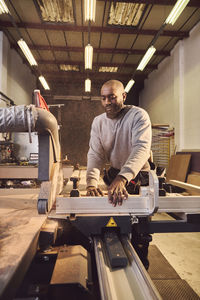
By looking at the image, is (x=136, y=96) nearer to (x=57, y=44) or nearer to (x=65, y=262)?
(x=57, y=44)

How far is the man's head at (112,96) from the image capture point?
1925mm

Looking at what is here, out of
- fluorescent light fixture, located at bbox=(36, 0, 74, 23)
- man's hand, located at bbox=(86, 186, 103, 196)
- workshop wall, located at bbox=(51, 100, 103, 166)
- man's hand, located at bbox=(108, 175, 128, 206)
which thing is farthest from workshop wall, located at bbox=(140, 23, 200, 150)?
man's hand, located at bbox=(108, 175, 128, 206)

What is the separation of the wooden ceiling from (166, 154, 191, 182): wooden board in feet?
9.82

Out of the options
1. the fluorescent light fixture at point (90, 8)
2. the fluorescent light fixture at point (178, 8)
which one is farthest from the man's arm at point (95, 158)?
the fluorescent light fixture at point (178, 8)

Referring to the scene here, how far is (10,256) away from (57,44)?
6.65 meters

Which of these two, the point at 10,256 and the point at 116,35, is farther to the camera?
the point at 116,35

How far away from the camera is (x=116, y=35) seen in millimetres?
5836

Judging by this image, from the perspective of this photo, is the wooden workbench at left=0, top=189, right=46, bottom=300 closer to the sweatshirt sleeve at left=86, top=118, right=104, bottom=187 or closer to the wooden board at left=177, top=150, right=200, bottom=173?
the sweatshirt sleeve at left=86, top=118, right=104, bottom=187

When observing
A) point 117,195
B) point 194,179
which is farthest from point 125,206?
point 194,179

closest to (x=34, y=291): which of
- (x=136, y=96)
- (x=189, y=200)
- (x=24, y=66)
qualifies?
(x=189, y=200)

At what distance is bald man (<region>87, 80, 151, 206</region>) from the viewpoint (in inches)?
66.6

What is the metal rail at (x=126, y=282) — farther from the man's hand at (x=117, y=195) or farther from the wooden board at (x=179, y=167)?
the wooden board at (x=179, y=167)

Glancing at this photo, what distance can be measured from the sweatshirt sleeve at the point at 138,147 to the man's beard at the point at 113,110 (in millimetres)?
199

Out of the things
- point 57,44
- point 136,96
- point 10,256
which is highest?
point 57,44
